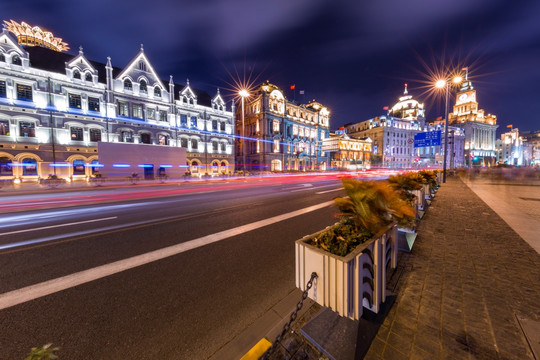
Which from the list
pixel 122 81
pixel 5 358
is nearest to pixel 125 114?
pixel 122 81

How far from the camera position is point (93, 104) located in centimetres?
2680

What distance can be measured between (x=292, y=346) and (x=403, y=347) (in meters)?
1.23

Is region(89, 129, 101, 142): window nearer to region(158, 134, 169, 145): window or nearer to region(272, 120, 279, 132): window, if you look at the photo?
region(158, 134, 169, 145): window

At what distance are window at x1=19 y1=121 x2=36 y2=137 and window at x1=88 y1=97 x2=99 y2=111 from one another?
583 cm

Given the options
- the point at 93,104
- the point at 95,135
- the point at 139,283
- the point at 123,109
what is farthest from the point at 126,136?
the point at 139,283

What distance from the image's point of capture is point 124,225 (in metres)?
6.86

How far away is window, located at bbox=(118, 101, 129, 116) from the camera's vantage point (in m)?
28.6

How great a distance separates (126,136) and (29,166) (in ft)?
33.0

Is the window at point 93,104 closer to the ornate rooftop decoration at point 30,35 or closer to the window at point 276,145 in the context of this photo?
the ornate rooftop decoration at point 30,35

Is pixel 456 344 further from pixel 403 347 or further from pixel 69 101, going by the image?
pixel 69 101

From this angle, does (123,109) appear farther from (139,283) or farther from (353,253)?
(353,253)

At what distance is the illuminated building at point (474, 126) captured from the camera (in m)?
107

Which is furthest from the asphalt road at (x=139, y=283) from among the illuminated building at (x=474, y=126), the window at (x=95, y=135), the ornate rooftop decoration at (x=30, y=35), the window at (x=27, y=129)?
the illuminated building at (x=474, y=126)

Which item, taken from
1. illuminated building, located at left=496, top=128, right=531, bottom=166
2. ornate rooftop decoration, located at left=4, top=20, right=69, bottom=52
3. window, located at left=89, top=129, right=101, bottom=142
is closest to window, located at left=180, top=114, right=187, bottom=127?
window, located at left=89, top=129, right=101, bottom=142
